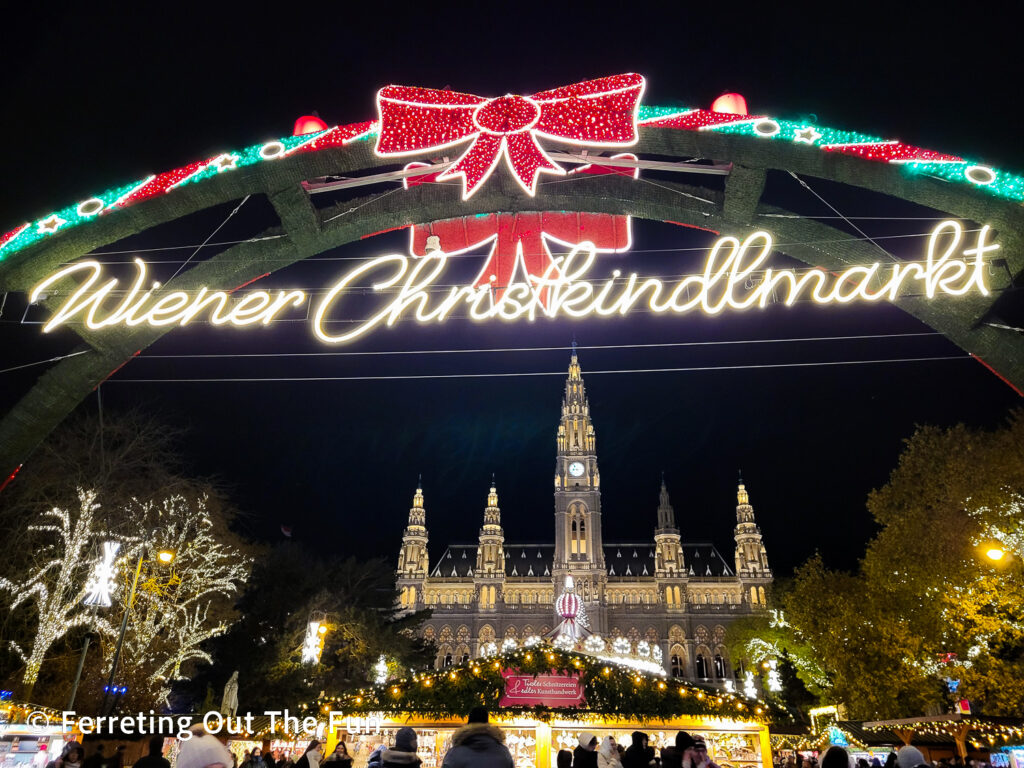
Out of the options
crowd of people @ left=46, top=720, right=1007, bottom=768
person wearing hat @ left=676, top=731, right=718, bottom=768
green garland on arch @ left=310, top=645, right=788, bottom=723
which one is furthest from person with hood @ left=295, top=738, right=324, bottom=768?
person wearing hat @ left=676, top=731, right=718, bottom=768

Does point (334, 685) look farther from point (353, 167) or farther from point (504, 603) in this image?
point (504, 603)

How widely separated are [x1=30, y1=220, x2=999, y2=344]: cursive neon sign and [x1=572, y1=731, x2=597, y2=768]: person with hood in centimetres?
461

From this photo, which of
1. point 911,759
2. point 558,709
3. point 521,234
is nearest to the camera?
point 911,759

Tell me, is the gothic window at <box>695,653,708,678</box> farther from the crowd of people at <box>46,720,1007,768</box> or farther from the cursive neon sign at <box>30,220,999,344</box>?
the cursive neon sign at <box>30,220,999,344</box>

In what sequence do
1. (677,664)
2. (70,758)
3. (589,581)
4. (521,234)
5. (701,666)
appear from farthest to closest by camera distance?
(589,581)
(677,664)
(701,666)
(521,234)
(70,758)

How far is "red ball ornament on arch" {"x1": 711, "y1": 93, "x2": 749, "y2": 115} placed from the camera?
7570 millimetres

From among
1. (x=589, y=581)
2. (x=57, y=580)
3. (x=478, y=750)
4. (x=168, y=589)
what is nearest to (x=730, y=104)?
(x=478, y=750)

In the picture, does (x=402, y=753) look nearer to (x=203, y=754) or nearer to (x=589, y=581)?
(x=203, y=754)

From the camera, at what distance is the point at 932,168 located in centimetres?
656

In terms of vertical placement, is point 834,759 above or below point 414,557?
below

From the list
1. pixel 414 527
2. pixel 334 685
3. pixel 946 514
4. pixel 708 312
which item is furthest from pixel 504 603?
pixel 708 312

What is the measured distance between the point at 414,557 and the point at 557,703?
248 ft

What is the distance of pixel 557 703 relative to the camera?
9.80 metres

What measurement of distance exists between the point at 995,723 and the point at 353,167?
18.6 meters
